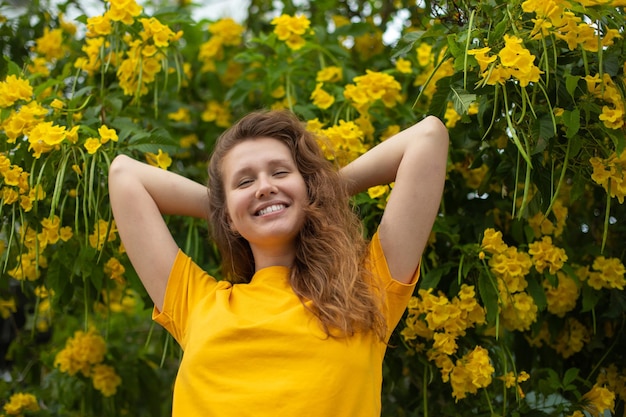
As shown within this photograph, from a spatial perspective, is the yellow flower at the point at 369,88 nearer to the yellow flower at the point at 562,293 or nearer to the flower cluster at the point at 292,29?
the flower cluster at the point at 292,29

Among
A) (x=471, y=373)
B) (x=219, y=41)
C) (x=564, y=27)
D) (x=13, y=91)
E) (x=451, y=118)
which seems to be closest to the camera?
(x=564, y=27)

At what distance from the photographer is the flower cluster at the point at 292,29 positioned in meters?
2.14

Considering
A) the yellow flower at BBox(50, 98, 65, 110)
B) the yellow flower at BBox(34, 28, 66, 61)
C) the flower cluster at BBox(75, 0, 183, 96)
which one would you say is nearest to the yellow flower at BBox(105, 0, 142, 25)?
the flower cluster at BBox(75, 0, 183, 96)

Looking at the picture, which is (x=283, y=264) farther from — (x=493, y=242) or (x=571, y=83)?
(x=571, y=83)

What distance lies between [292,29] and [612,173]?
0.94 metres

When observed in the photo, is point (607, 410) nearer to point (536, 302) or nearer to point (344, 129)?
point (536, 302)

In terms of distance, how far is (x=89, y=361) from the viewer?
2238 millimetres

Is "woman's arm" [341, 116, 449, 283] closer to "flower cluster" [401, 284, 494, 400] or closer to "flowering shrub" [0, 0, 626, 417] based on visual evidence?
"flowering shrub" [0, 0, 626, 417]

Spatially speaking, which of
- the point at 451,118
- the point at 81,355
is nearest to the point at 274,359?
the point at 451,118

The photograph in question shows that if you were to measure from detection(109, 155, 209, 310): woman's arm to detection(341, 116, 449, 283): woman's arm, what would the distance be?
0.41 meters

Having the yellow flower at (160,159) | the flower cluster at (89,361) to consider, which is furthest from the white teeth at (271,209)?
the flower cluster at (89,361)

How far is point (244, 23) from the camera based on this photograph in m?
2.98

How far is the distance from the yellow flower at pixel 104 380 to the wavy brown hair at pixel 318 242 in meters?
0.77

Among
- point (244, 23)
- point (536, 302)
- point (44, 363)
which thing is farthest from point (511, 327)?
point (244, 23)
